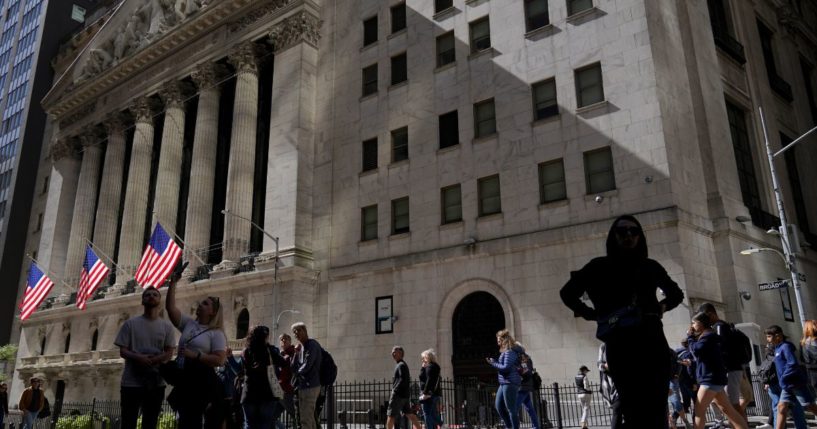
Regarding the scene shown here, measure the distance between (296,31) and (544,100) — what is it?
1536 cm

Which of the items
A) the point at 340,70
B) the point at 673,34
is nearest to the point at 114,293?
the point at 340,70

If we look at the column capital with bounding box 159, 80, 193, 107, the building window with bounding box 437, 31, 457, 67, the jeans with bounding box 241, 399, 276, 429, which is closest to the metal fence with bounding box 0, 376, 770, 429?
the jeans with bounding box 241, 399, 276, 429

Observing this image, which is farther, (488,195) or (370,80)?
(370,80)

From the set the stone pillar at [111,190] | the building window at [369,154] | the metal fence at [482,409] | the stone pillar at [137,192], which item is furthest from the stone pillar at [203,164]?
the metal fence at [482,409]

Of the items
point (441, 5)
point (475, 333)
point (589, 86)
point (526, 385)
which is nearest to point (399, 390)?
point (526, 385)

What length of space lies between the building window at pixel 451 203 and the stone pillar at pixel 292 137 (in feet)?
24.8

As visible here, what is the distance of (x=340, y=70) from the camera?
33.1 metres

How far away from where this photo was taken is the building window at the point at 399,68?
3039 cm

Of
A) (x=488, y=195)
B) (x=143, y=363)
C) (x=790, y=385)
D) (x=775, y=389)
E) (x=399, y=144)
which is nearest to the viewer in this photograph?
(x=143, y=363)

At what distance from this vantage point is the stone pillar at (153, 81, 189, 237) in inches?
1513

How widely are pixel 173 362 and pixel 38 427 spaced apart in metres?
21.8

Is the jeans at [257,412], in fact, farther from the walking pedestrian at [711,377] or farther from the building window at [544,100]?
the building window at [544,100]

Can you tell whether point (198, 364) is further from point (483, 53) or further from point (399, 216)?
point (483, 53)

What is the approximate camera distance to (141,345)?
7754 mm
